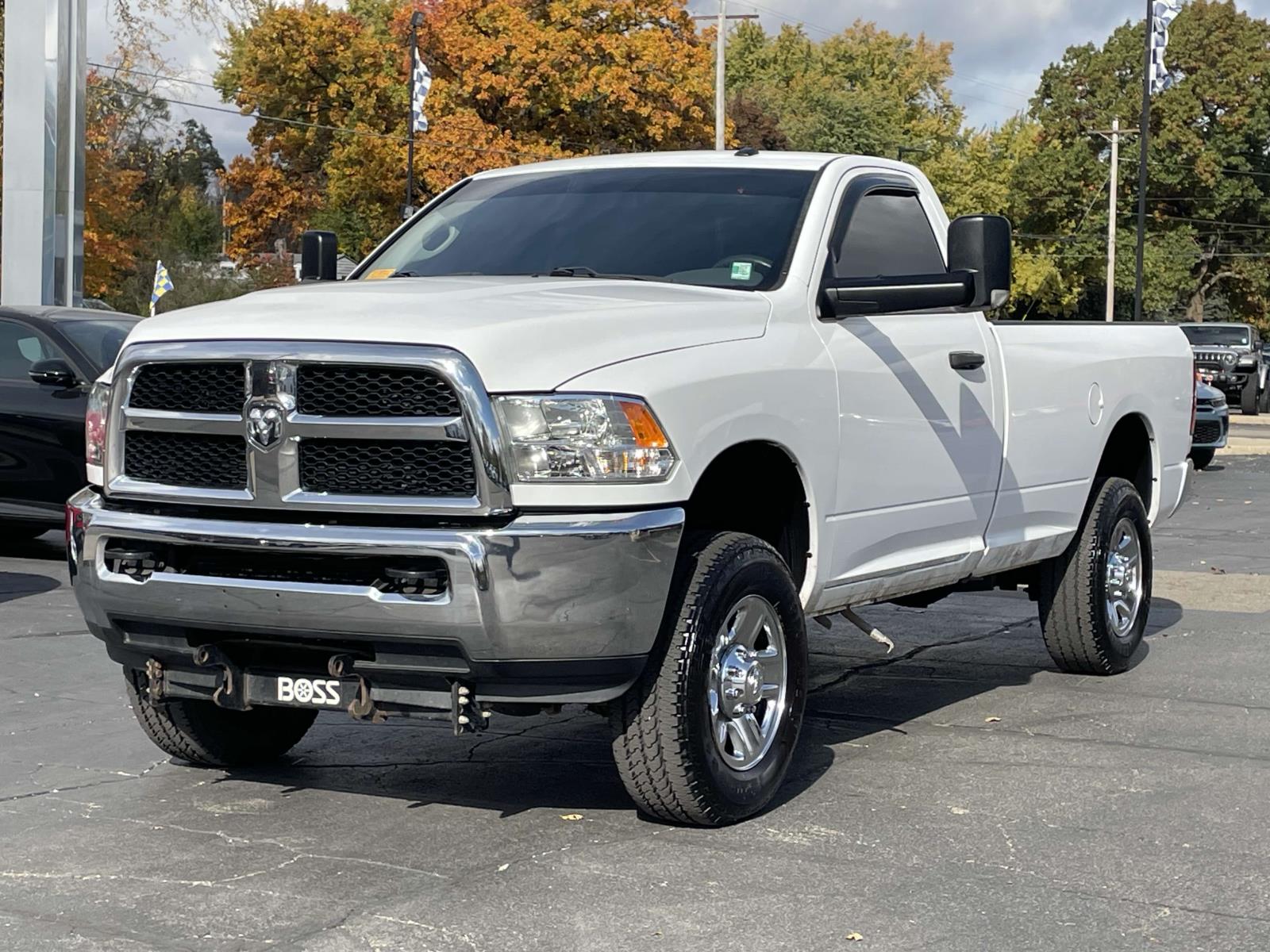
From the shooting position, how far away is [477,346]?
4.96 meters

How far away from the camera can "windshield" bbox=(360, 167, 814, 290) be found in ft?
20.9

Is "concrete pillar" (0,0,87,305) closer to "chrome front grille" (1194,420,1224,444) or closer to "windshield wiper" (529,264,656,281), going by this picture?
"chrome front grille" (1194,420,1224,444)

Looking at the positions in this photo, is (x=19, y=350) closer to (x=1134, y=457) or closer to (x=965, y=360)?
(x=1134, y=457)

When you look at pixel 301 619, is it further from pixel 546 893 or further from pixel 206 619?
pixel 546 893

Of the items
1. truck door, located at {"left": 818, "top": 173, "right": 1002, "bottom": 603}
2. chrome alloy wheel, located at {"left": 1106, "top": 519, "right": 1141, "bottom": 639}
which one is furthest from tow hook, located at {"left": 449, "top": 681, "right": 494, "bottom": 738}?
chrome alloy wheel, located at {"left": 1106, "top": 519, "right": 1141, "bottom": 639}

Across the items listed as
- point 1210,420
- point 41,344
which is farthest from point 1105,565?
point 1210,420

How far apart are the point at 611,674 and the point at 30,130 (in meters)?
16.8

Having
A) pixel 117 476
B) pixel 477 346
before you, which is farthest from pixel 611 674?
pixel 117 476

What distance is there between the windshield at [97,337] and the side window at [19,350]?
0.56ft

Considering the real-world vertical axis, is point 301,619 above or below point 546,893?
above

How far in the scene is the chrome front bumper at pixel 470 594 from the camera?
4887mm

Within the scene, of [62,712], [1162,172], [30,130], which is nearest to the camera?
[62,712]

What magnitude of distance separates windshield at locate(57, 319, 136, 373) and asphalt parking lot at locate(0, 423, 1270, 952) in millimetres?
4700

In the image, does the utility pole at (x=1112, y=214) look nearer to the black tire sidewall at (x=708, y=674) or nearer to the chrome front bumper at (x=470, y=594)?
the black tire sidewall at (x=708, y=674)
